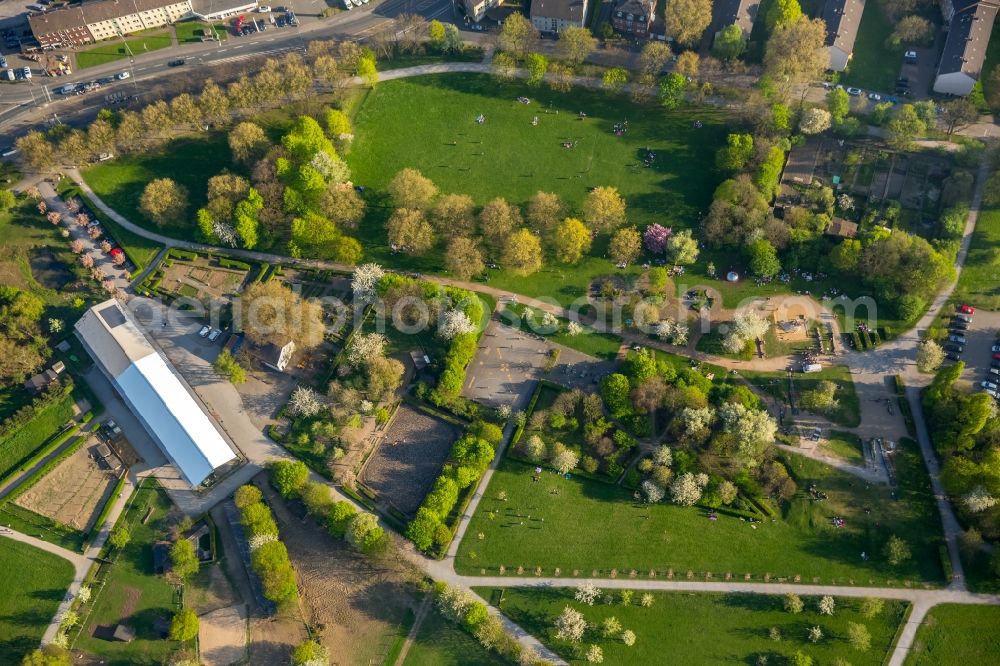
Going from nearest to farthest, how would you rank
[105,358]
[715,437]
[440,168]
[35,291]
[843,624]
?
[843,624] < [715,437] < [105,358] < [35,291] < [440,168]

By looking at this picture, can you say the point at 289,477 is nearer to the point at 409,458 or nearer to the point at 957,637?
the point at 409,458

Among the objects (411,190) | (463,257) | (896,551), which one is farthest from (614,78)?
(896,551)

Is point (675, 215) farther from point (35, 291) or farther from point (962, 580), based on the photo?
point (35, 291)

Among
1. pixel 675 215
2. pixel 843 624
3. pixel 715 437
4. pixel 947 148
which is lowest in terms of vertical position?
pixel 843 624

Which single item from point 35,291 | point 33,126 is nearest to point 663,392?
point 35,291

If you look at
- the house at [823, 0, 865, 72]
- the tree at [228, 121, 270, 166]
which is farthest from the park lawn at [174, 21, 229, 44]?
the house at [823, 0, 865, 72]

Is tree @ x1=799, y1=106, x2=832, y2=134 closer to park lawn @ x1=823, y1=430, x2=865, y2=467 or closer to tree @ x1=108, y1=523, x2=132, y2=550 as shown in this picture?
park lawn @ x1=823, y1=430, x2=865, y2=467

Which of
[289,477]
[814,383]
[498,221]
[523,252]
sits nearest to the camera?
[289,477]
